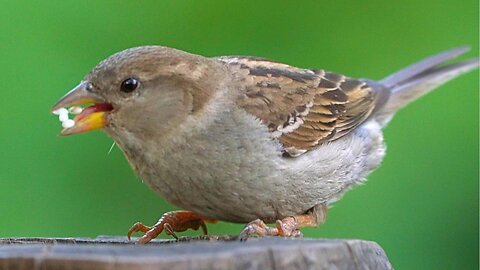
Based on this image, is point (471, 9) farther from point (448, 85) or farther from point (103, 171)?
point (103, 171)

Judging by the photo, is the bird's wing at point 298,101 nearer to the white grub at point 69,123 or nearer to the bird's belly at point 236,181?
the bird's belly at point 236,181

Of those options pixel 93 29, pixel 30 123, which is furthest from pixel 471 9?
pixel 30 123

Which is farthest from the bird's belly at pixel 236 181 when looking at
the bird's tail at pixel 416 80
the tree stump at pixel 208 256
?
the bird's tail at pixel 416 80

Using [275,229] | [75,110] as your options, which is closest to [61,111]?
[75,110]

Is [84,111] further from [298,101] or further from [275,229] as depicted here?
[298,101]

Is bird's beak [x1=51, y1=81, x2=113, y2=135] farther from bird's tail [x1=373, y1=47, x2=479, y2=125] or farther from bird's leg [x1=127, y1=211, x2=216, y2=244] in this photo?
bird's tail [x1=373, y1=47, x2=479, y2=125]
